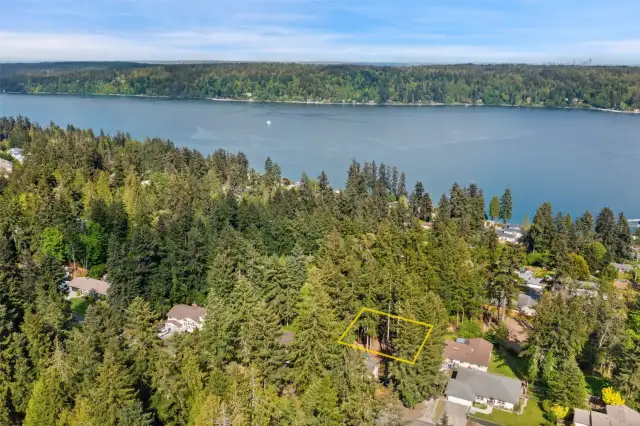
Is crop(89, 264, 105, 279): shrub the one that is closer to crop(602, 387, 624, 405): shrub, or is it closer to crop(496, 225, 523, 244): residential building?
crop(602, 387, 624, 405): shrub

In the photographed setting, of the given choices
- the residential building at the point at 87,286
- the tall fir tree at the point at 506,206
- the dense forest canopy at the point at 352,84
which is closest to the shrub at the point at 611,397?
the residential building at the point at 87,286

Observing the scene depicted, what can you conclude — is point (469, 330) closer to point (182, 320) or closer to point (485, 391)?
point (485, 391)

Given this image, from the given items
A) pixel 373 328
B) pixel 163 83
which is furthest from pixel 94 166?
pixel 163 83

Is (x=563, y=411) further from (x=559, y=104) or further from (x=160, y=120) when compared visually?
(x=559, y=104)

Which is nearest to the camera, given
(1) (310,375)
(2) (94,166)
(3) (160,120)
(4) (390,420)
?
(4) (390,420)

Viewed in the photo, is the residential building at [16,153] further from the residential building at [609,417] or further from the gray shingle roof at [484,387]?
the residential building at [609,417]
